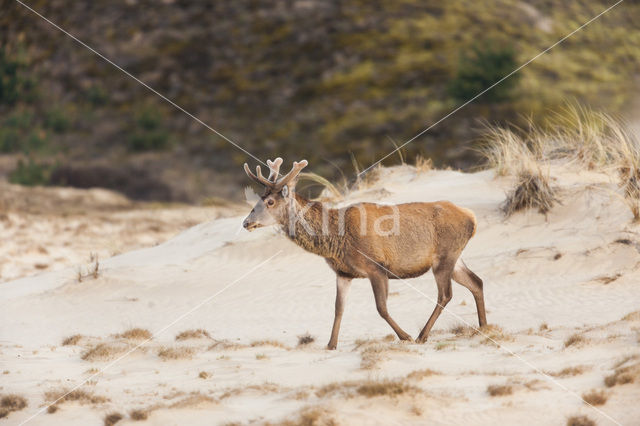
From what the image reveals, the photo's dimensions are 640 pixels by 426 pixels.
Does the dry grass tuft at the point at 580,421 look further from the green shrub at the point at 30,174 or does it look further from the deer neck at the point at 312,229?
the green shrub at the point at 30,174

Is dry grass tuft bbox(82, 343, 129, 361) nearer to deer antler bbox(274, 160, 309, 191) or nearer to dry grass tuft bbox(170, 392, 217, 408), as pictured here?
dry grass tuft bbox(170, 392, 217, 408)

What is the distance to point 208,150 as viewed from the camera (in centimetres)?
3625

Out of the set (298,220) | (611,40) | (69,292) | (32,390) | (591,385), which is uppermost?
(611,40)

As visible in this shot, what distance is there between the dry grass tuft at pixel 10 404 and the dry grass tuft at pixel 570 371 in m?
4.59

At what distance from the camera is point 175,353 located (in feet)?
27.8

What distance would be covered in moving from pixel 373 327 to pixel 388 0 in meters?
39.7

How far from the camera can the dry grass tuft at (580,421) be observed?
18.2 ft

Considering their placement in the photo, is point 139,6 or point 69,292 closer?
point 69,292

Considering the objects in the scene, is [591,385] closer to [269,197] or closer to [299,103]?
[269,197]

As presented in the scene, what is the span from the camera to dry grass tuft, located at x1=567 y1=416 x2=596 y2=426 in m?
5.56

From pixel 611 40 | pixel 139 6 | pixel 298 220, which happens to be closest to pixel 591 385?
pixel 298 220

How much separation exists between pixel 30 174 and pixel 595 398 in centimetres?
2803

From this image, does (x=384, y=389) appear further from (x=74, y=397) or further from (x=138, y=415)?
(x=74, y=397)

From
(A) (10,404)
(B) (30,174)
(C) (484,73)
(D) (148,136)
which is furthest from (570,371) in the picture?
(D) (148,136)
